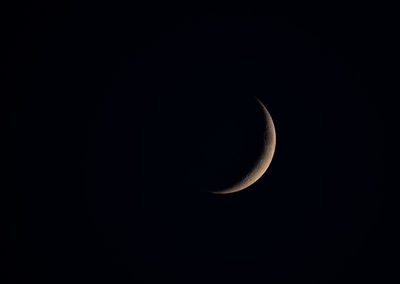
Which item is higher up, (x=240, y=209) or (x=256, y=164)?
(x=240, y=209)

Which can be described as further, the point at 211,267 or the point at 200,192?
the point at 211,267

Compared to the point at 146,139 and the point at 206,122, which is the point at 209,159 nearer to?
the point at 206,122

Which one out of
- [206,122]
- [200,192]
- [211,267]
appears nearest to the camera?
[206,122]

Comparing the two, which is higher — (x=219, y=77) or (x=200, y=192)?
(x=219, y=77)

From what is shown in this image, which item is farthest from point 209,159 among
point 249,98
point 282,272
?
point 282,272

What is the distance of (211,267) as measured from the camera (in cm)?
771

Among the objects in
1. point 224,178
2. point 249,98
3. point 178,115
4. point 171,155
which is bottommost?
point 224,178

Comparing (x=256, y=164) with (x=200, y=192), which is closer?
(x=256, y=164)

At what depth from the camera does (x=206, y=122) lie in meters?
4.04

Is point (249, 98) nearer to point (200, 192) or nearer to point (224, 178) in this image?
point (224, 178)

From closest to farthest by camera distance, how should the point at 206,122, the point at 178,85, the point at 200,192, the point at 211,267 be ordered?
the point at 206,122 → the point at 178,85 → the point at 200,192 → the point at 211,267

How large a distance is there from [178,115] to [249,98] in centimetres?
120

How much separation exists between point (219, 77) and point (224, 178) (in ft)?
5.23

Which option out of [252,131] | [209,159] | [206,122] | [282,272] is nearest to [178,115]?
[206,122]
